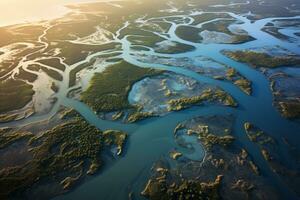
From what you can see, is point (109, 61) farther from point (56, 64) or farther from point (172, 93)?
point (172, 93)

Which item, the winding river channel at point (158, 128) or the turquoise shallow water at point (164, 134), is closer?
the turquoise shallow water at point (164, 134)

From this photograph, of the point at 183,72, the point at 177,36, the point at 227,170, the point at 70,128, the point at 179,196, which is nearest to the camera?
the point at 179,196

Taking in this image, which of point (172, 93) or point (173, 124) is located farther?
point (172, 93)

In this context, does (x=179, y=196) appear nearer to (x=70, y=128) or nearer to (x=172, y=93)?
(x=70, y=128)

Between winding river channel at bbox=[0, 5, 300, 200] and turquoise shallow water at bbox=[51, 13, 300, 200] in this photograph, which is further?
winding river channel at bbox=[0, 5, 300, 200]

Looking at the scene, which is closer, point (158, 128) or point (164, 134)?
point (164, 134)

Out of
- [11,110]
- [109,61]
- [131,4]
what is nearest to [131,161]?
[11,110]

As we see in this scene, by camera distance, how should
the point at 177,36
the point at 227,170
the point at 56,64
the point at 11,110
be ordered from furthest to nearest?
the point at 177,36, the point at 56,64, the point at 11,110, the point at 227,170

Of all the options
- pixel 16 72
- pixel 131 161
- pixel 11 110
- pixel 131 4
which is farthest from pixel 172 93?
pixel 131 4
